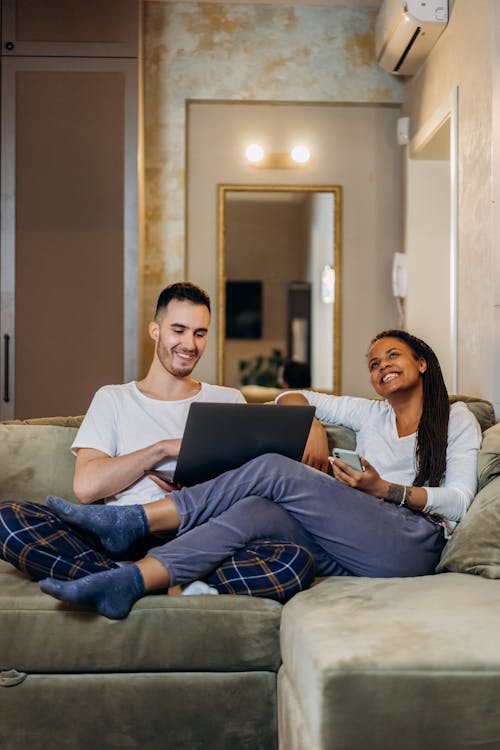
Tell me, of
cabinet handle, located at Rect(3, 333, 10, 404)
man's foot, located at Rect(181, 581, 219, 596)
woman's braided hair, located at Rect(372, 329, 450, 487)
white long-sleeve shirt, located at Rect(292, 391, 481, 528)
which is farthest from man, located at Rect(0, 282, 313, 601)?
cabinet handle, located at Rect(3, 333, 10, 404)

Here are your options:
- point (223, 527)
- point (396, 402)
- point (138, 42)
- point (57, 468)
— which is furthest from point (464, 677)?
point (138, 42)

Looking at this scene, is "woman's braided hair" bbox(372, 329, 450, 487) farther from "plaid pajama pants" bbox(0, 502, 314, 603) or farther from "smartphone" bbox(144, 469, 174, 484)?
"smartphone" bbox(144, 469, 174, 484)

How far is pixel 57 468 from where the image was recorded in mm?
2605

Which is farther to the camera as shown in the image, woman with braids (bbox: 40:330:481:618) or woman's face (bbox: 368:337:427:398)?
woman's face (bbox: 368:337:427:398)

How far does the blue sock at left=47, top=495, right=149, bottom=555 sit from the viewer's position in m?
2.07

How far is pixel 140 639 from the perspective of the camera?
188cm

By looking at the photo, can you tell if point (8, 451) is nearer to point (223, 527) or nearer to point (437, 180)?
point (223, 527)

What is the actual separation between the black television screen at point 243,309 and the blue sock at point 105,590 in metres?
2.90

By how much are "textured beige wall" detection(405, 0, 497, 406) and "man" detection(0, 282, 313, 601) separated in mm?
1071

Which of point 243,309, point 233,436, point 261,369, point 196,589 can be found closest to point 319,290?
point 243,309

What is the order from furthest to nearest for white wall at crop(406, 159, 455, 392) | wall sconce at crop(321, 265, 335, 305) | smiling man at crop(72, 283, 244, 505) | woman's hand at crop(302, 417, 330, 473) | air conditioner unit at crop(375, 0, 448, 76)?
wall sconce at crop(321, 265, 335, 305) < white wall at crop(406, 159, 455, 392) < air conditioner unit at crop(375, 0, 448, 76) < woman's hand at crop(302, 417, 330, 473) < smiling man at crop(72, 283, 244, 505)

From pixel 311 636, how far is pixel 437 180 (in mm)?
3425

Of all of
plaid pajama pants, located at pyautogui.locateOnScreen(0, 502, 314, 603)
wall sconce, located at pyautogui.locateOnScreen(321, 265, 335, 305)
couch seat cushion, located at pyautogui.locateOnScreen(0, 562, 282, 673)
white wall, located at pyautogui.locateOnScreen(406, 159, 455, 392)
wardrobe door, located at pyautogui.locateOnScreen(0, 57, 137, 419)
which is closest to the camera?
couch seat cushion, located at pyautogui.locateOnScreen(0, 562, 282, 673)

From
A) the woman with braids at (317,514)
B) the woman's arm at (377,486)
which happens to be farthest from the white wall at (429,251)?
the woman's arm at (377,486)
